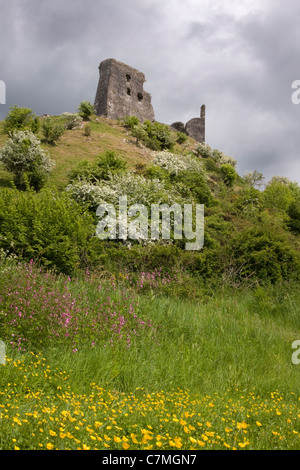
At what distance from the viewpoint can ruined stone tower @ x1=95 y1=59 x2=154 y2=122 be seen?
3372 cm

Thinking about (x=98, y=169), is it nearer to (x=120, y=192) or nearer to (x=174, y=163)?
(x=120, y=192)

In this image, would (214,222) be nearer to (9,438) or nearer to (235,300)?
(235,300)

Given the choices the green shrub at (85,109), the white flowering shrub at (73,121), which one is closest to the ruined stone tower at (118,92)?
the green shrub at (85,109)

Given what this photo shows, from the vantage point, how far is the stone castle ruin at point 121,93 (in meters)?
33.8

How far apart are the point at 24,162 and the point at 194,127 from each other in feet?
128

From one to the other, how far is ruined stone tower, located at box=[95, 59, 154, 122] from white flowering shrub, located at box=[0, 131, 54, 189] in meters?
19.5

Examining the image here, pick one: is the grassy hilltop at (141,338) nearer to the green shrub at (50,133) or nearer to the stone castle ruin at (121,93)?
the green shrub at (50,133)

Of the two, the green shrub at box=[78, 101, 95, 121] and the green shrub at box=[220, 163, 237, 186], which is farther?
the green shrub at box=[78, 101, 95, 121]

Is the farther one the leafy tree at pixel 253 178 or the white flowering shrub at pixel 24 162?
the leafy tree at pixel 253 178

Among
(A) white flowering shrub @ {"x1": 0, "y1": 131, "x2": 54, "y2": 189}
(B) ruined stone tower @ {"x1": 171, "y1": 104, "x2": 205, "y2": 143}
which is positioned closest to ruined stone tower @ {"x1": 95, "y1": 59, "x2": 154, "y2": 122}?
(B) ruined stone tower @ {"x1": 171, "y1": 104, "x2": 205, "y2": 143}

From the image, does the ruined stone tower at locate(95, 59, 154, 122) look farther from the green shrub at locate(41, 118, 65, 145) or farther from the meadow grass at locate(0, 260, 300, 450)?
the meadow grass at locate(0, 260, 300, 450)

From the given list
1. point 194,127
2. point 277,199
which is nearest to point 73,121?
point 277,199

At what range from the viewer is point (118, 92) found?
114 ft
